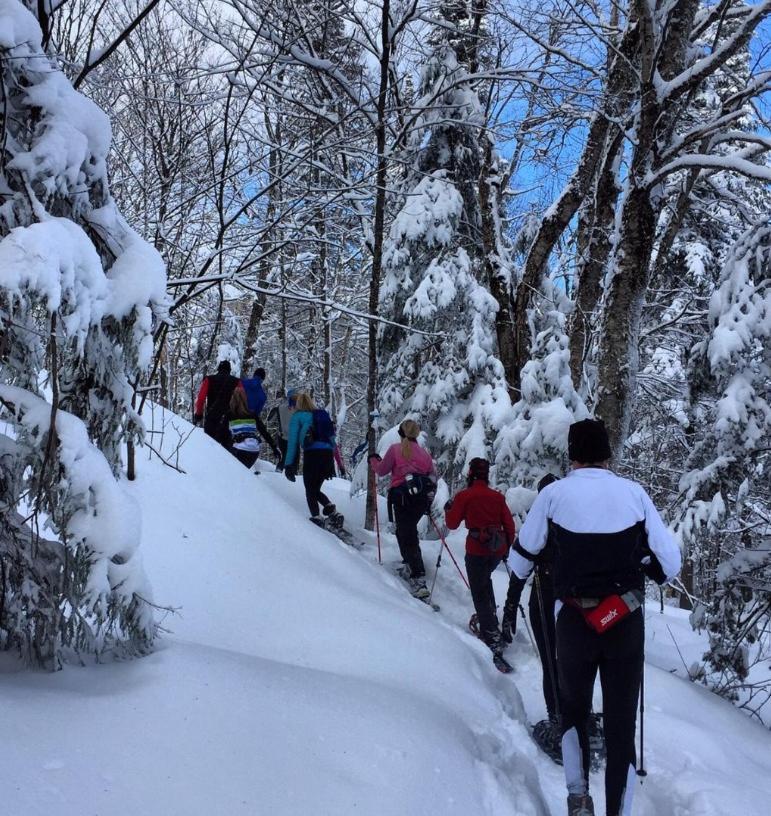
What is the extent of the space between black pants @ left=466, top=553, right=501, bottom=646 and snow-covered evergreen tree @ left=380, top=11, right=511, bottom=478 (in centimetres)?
398

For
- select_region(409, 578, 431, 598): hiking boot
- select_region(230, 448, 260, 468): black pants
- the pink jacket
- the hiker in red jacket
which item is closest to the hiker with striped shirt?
select_region(230, 448, 260, 468): black pants

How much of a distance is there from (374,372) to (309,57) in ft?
13.8

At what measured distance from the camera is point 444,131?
11.5m

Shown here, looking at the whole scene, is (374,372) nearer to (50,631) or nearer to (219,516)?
(219,516)

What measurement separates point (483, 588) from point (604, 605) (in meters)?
3.35

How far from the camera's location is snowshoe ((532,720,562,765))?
436cm

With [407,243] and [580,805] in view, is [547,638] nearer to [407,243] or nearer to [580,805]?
[580,805]

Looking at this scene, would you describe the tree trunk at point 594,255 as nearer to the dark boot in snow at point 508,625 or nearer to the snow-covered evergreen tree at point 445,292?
the snow-covered evergreen tree at point 445,292

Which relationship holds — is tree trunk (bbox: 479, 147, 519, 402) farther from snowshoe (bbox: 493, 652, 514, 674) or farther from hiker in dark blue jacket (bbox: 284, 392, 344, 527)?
snowshoe (bbox: 493, 652, 514, 674)

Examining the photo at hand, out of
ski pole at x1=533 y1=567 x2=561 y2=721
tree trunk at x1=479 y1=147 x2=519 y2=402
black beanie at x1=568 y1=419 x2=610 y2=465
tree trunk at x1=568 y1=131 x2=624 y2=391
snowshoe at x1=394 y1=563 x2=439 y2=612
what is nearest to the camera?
black beanie at x1=568 y1=419 x2=610 y2=465

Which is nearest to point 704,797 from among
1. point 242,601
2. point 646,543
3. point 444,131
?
point 646,543

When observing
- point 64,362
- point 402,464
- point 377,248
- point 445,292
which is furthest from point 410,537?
point 64,362

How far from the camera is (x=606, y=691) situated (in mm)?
3439

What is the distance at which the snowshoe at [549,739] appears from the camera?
436 cm
